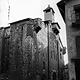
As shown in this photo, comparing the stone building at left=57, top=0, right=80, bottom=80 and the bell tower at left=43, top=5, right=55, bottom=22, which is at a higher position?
the bell tower at left=43, top=5, right=55, bottom=22

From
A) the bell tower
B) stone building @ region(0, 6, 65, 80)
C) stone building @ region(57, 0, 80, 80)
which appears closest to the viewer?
stone building @ region(57, 0, 80, 80)

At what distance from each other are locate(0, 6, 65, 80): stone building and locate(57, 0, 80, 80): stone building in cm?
872

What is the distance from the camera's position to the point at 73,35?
36.8 ft

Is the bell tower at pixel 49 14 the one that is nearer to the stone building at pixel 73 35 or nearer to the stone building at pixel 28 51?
the stone building at pixel 28 51

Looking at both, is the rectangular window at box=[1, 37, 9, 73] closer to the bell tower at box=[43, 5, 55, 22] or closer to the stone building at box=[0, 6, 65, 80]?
the stone building at box=[0, 6, 65, 80]

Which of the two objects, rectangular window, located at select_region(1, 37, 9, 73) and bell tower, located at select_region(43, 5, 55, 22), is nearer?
rectangular window, located at select_region(1, 37, 9, 73)

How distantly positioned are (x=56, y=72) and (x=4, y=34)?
485 inches

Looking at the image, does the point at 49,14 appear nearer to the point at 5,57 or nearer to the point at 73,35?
the point at 5,57

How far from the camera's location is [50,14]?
1079 inches

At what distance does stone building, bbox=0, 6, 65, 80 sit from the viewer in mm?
18906

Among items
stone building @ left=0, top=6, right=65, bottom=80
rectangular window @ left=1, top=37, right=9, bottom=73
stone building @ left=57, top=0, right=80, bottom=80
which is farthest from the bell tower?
stone building @ left=57, top=0, right=80, bottom=80

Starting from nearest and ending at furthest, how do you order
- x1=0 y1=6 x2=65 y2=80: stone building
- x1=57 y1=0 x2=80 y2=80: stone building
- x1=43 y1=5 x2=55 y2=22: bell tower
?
1. x1=57 y1=0 x2=80 y2=80: stone building
2. x1=0 y1=6 x2=65 y2=80: stone building
3. x1=43 y1=5 x2=55 y2=22: bell tower

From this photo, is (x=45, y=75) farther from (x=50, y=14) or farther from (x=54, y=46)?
(x=50, y=14)

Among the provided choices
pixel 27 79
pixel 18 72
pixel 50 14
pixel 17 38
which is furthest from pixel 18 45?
pixel 50 14
